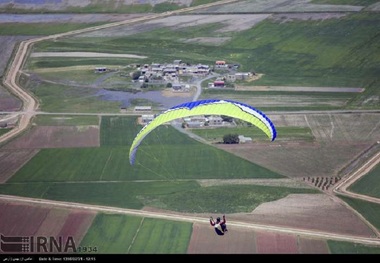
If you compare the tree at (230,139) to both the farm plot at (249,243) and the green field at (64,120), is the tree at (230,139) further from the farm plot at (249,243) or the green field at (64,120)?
the farm plot at (249,243)

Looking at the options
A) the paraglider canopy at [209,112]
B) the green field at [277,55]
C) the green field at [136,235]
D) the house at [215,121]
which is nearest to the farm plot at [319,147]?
the green field at [277,55]

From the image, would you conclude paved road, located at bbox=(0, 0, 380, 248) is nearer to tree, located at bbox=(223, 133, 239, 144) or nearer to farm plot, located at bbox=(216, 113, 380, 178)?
farm plot, located at bbox=(216, 113, 380, 178)

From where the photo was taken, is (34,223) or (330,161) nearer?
(34,223)

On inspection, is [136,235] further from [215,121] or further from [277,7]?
[277,7]

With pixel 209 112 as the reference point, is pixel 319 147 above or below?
below

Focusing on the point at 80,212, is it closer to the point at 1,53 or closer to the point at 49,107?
the point at 49,107

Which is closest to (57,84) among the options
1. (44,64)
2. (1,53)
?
(44,64)

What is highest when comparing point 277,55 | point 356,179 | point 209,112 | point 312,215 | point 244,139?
point 209,112

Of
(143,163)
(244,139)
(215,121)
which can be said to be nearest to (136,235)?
(143,163)
